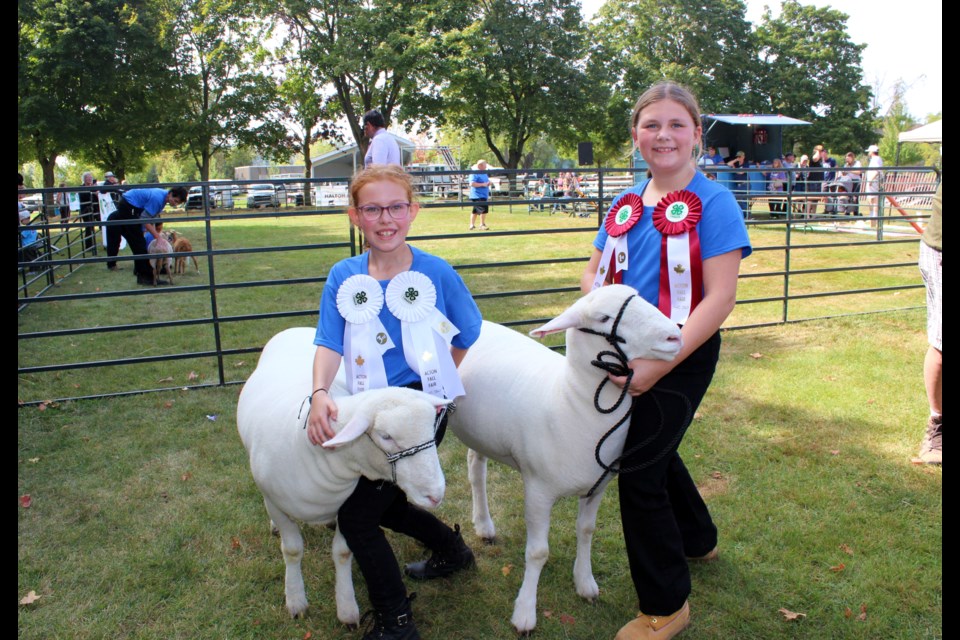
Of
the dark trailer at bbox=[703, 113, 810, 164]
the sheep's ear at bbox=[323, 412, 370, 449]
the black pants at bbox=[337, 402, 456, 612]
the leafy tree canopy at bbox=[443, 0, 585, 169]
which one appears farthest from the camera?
the leafy tree canopy at bbox=[443, 0, 585, 169]

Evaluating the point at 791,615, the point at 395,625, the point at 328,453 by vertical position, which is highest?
the point at 328,453

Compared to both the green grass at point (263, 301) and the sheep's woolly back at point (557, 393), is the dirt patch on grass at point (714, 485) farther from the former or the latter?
the green grass at point (263, 301)

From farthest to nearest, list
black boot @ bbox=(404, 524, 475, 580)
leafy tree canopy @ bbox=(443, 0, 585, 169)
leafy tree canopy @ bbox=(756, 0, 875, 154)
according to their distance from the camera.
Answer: leafy tree canopy @ bbox=(756, 0, 875, 154), leafy tree canopy @ bbox=(443, 0, 585, 169), black boot @ bbox=(404, 524, 475, 580)

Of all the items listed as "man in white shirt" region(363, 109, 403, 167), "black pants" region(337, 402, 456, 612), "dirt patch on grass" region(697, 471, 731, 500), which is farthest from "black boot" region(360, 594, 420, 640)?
"man in white shirt" region(363, 109, 403, 167)

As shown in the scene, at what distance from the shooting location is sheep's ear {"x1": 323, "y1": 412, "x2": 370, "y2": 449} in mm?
2207

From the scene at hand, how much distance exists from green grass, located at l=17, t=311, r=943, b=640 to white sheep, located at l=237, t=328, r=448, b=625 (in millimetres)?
421

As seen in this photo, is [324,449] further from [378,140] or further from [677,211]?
[378,140]

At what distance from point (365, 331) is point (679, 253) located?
116 centimetres

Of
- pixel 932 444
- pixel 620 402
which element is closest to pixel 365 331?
pixel 620 402

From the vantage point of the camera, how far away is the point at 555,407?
2.60 metres

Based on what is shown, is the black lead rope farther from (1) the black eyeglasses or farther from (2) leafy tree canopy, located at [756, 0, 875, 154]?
(2) leafy tree canopy, located at [756, 0, 875, 154]

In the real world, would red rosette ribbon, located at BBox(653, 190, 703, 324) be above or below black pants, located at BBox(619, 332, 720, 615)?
above

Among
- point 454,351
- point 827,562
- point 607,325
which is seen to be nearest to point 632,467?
point 607,325
